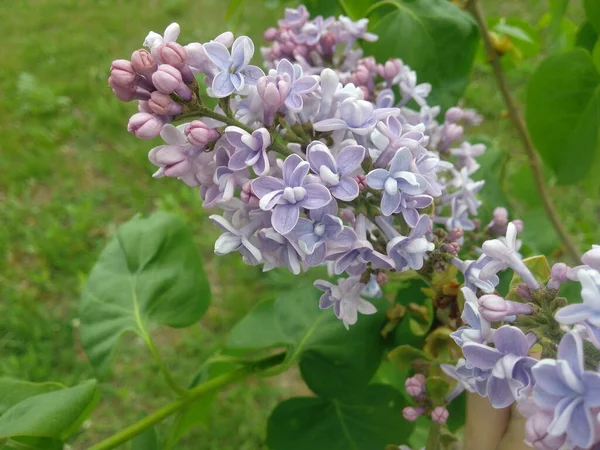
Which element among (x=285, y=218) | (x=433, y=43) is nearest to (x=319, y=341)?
(x=285, y=218)

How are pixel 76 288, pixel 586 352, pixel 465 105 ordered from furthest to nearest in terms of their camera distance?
pixel 465 105 → pixel 76 288 → pixel 586 352

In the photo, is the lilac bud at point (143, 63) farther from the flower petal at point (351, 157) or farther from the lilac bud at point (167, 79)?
the flower petal at point (351, 157)

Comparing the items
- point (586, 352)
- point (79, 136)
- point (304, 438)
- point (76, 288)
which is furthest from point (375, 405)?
point (79, 136)

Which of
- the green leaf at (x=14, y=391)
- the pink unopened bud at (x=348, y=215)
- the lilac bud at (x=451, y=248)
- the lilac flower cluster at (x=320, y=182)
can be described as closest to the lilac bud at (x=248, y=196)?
the lilac flower cluster at (x=320, y=182)

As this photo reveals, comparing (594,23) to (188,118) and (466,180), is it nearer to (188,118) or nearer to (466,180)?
(466,180)

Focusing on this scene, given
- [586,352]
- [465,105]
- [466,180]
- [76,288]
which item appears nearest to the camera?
[586,352]

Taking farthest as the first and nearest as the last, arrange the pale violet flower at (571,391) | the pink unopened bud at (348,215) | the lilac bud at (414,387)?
the lilac bud at (414,387), the pink unopened bud at (348,215), the pale violet flower at (571,391)
